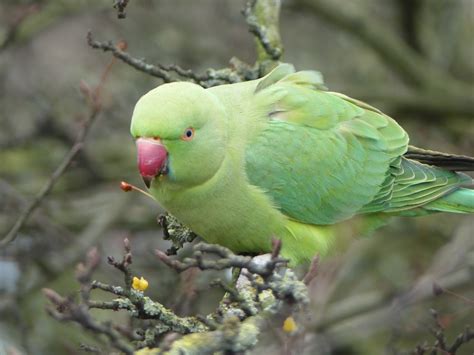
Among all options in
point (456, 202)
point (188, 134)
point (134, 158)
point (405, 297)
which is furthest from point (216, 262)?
point (134, 158)

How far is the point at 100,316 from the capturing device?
6.22 m

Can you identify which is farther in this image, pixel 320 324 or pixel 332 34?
pixel 332 34

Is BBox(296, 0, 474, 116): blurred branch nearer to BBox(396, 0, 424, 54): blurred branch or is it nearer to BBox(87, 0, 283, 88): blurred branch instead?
BBox(396, 0, 424, 54): blurred branch

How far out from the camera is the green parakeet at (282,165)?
361 centimetres

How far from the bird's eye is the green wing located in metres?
0.44

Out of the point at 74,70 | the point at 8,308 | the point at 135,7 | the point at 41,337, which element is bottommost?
the point at 41,337

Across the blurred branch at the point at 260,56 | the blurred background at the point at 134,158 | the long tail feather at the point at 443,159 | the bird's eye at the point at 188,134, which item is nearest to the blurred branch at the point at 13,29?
the blurred background at the point at 134,158

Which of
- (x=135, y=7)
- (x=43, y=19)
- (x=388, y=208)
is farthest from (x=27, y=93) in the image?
(x=388, y=208)

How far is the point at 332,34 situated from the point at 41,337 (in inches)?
203

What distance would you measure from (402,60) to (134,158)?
2263mm

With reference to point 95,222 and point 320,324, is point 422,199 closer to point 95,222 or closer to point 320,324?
point 320,324

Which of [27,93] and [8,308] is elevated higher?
[27,93]

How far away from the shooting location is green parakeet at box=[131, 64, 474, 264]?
3607 millimetres

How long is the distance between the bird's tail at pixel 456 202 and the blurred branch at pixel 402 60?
2.13 meters
